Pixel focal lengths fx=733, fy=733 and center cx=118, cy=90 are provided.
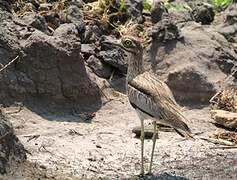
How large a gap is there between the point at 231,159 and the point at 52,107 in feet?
7.24

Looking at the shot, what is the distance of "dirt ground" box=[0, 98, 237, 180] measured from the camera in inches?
275

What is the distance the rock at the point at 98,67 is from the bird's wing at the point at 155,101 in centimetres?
191

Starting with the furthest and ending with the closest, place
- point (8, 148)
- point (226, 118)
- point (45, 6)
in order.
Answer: point (45, 6) < point (226, 118) < point (8, 148)

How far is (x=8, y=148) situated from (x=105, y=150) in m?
1.29

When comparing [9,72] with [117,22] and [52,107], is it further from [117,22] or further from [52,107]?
[117,22]

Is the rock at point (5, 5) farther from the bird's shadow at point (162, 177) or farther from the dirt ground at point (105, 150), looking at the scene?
the bird's shadow at point (162, 177)

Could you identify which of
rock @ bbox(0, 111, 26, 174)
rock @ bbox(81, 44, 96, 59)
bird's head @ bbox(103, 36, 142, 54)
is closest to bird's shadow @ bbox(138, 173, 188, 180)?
rock @ bbox(0, 111, 26, 174)

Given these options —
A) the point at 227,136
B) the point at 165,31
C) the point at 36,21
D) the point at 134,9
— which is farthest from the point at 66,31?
the point at 227,136

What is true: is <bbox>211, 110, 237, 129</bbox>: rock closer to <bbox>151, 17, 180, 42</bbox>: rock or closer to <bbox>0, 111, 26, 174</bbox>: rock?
<bbox>151, 17, 180, 42</bbox>: rock

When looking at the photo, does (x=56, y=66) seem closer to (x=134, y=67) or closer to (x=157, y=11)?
(x=134, y=67)

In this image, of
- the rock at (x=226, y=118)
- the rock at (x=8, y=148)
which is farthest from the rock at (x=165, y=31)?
the rock at (x=8, y=148)

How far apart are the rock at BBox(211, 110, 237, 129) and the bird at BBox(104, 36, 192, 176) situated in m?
1.54

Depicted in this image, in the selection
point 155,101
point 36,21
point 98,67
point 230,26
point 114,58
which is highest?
point 36,21

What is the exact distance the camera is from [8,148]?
21.9ft
